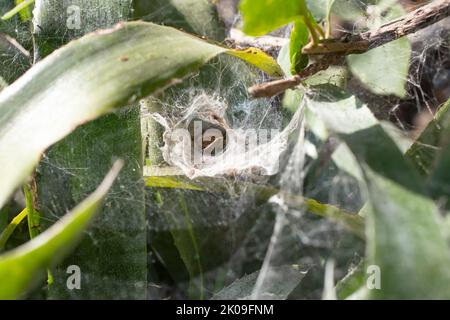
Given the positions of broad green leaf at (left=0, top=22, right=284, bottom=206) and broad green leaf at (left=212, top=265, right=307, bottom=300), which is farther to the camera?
broad green leaf at (left=212, top=265, right=307, bottom=300)

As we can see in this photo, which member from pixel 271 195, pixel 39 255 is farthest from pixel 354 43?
pixel 39 255

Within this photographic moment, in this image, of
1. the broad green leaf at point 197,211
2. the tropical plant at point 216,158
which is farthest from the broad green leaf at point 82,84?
the broad green leaf at point 197,211

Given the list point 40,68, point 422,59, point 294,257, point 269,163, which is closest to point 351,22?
point 422,59

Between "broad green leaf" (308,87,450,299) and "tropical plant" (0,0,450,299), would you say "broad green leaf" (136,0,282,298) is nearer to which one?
"tropical plant" (0,0,450,299)

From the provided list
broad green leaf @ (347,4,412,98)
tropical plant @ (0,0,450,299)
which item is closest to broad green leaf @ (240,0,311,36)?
tropical plant @ (0,0,450,299)

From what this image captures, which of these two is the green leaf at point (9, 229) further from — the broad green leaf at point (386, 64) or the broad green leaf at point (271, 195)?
the broad green leaf at point (386, 64)

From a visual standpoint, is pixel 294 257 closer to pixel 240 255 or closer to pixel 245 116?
pixel 240 255

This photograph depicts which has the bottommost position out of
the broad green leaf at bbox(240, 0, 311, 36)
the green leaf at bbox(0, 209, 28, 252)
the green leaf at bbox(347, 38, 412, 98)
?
the green leaf at bbox(0, 209, 28, 252)
